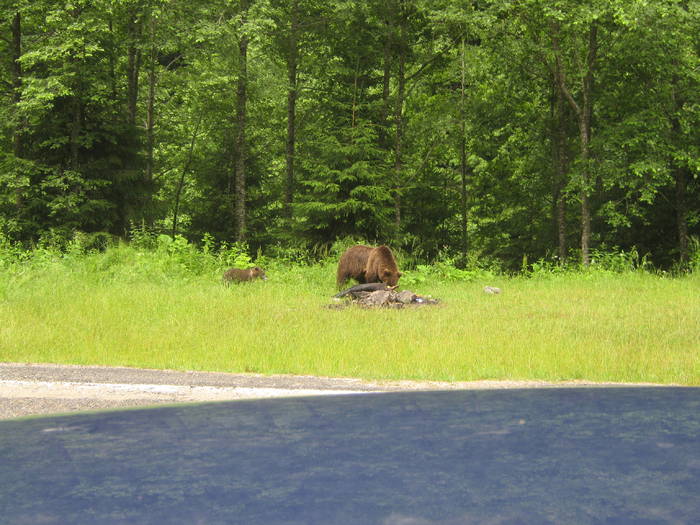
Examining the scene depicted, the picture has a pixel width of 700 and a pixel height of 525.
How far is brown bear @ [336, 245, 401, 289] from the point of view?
666 inches

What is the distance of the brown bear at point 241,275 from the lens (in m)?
18.5

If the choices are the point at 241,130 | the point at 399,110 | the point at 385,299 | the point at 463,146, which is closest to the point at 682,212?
the point at 463,146

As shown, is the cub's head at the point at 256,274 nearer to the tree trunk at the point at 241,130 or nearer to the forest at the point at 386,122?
the forest at the point at 386,122

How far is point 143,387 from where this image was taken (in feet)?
27.7

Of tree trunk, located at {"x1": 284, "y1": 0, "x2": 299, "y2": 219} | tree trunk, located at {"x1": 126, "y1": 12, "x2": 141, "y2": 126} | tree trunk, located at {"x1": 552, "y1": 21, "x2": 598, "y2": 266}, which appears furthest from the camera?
tree trunk, located at {"x1": 126, "y1": 12, "x2": 141, "y2": 126}

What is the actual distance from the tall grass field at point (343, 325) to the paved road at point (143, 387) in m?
0.54

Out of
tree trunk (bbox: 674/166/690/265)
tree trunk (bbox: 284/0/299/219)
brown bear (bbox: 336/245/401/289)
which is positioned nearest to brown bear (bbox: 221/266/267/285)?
brown bear (bbox: 336/245/401/289)

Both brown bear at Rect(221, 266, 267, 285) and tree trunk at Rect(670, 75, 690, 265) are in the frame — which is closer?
brown bear at Rect(221, 266, 267, 285)

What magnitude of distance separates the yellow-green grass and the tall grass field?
0.04 metres

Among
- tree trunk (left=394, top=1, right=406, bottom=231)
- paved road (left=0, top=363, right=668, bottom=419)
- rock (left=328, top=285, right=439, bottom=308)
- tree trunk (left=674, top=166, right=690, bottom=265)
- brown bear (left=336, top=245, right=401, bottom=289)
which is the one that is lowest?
paved road (left=0, top=363, right=668, bottom=419)

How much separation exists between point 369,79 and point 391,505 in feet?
76.9

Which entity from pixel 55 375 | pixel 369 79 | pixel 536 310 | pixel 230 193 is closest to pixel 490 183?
pixel 369 79

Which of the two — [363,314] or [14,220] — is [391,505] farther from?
[14,220]

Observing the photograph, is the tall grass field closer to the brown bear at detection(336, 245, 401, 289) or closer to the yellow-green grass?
the yellow-green grass
